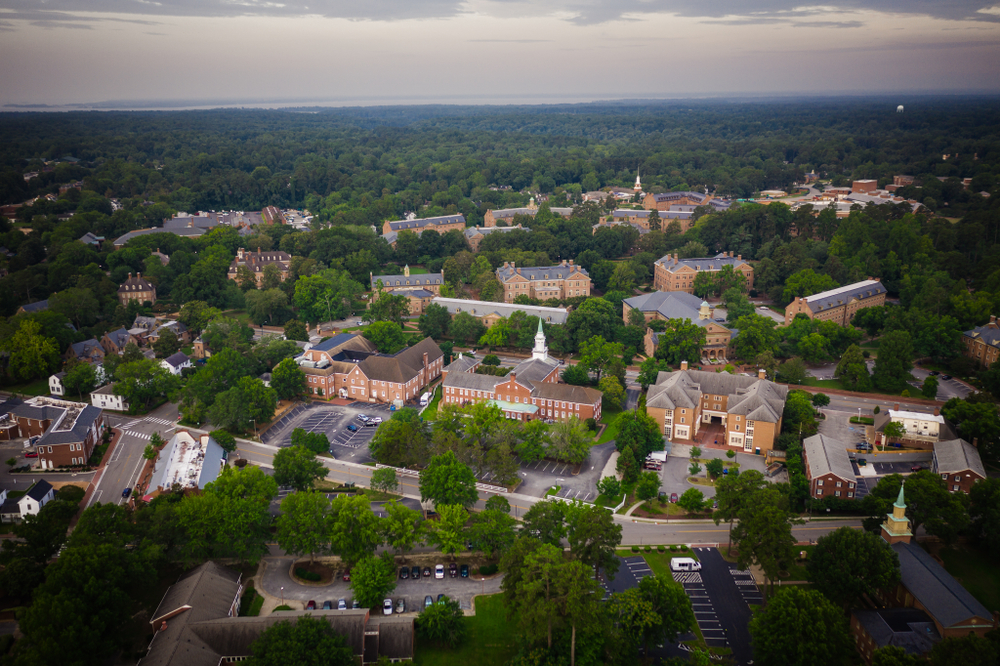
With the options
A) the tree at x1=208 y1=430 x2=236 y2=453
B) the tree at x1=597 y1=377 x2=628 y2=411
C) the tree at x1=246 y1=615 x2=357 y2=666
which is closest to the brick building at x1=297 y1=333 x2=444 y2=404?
the tree at x1=208 y1=430 x2=236 y2=453

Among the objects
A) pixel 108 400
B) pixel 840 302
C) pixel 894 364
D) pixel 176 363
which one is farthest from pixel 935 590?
pixel 108 400

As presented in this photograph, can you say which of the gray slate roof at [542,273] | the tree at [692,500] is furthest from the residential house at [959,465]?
the gray slate roof at [542,273]

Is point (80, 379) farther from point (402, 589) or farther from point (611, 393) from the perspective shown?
point (611, 393)

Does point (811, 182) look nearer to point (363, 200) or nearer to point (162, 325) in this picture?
point (363, 200)

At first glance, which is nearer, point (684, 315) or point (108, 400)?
point (108, 400)

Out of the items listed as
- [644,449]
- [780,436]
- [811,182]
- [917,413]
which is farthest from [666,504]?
[811,182]

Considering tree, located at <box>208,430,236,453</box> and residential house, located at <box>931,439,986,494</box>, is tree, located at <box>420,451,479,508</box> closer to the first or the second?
tree, located at <box>208,430,236,453</box>

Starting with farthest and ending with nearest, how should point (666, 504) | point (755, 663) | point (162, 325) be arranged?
point (162, 325) < point (666, 504) < point (755, 663)
